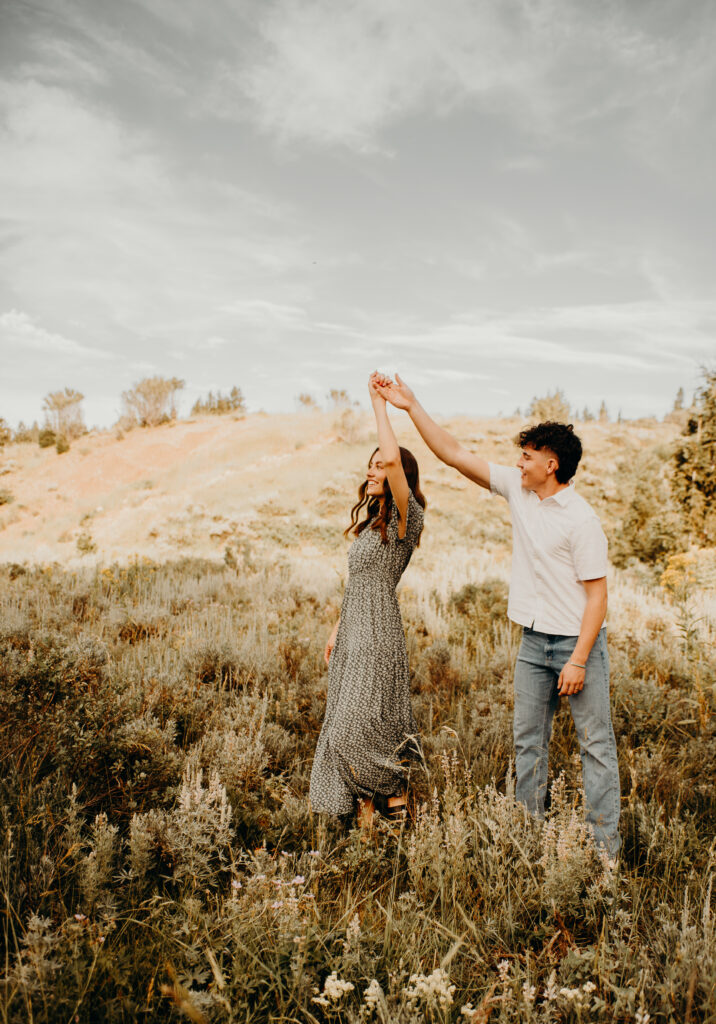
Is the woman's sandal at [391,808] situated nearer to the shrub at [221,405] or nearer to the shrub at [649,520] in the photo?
the shrub at [649,520]

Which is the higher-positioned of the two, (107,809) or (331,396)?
(331,396)

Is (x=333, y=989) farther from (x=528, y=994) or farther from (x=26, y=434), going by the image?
(x=26, y=434)

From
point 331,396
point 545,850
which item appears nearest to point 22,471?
point 331,396

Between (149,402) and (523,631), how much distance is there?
140 feet

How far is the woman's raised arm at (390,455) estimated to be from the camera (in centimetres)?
316

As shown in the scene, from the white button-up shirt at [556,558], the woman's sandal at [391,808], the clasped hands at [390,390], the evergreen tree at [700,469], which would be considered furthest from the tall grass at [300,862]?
the evergreen tree at [700,469]

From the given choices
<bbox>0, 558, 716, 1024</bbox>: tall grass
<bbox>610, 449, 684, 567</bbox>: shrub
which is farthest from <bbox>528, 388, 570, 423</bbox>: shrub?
<bbox>0, 558, 716, 1024</bbox>: tall grass

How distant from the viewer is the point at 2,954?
2.00m

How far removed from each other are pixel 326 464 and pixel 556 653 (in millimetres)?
24252

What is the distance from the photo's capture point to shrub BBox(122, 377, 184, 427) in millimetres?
41656

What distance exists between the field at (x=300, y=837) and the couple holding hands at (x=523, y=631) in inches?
8.4

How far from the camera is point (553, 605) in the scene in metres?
3.03

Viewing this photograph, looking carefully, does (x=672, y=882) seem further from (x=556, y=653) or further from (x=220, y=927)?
(x=220, y=927)

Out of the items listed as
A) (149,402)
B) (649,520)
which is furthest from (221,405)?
(649,520)
